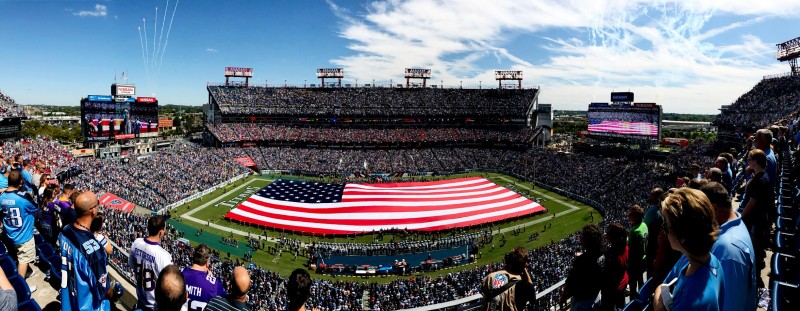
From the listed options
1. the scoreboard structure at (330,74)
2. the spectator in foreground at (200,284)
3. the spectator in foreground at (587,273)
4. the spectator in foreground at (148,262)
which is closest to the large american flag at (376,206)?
the spectator in foreground at (148,262)

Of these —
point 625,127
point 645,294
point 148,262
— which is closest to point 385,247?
point 148,262

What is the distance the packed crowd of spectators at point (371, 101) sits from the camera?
249 feet

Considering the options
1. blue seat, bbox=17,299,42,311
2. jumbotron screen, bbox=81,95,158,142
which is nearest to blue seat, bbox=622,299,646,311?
blue seat, bbox=17,299,42,311

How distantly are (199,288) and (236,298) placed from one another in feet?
3.49

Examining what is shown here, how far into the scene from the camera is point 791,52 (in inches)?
1918

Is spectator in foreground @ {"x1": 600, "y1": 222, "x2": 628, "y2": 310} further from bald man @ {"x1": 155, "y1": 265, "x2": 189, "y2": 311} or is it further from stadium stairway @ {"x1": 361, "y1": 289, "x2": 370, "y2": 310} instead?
stadium stairway @ {"x1": 361, "y1": 289, "x2": 370, "y2": 310}

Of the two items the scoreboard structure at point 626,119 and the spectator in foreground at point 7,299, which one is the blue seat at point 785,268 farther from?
the scoreboard structure at point 626,119

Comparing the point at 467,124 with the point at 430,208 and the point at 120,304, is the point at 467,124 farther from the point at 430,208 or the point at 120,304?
the point at 120,304

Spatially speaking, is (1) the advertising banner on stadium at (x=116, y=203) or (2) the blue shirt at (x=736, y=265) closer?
(2) the blue shirt at (x=736, y=265)

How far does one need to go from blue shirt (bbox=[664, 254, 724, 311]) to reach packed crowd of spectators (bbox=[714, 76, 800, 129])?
5028cm

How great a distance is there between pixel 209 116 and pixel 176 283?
7939 centimetres

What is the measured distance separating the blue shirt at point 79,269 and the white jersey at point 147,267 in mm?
428

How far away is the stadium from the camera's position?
4.59m

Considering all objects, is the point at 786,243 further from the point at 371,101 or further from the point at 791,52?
the point at 371,101
